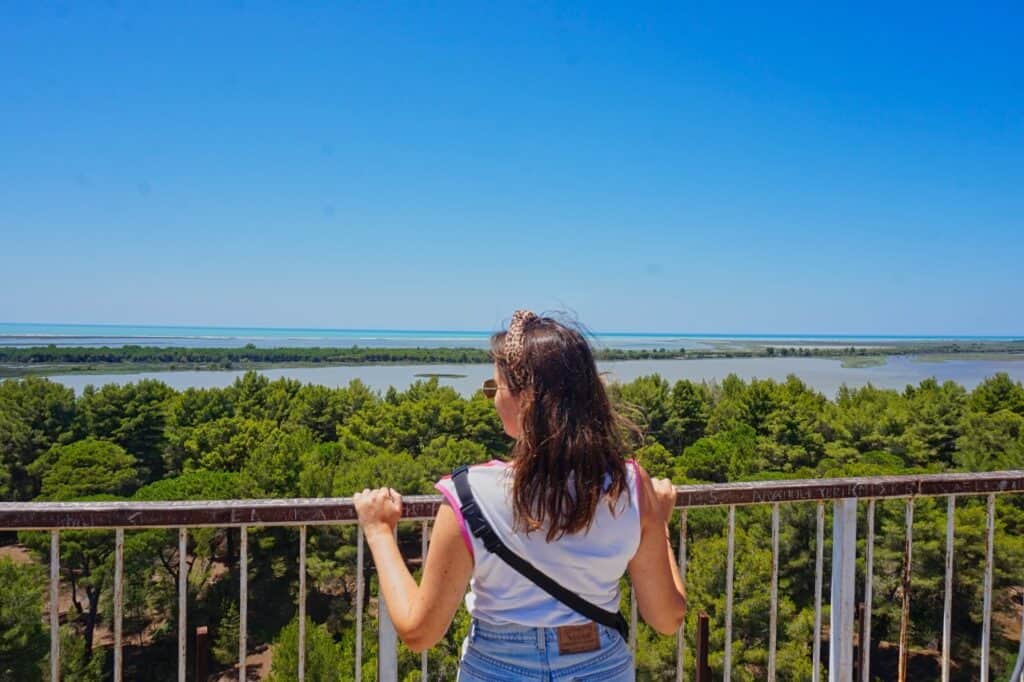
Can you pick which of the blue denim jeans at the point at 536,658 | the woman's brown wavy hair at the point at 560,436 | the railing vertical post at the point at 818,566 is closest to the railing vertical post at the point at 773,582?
the railing vertical post at the point at 818,566

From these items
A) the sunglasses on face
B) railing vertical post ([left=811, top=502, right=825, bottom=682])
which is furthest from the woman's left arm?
railing vertical post ([left=811, top=502, right=825, bottom=682])

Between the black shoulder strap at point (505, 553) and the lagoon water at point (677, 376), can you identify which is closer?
the black shoulder strap at point (505, 553)

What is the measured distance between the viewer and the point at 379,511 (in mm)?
1442

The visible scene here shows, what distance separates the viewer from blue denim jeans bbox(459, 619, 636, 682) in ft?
3.98

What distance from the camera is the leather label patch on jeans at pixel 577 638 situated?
121 cm

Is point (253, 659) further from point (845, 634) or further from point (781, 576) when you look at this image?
point (845, 634)

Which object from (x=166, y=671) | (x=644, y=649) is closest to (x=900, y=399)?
(x=644, y=649)

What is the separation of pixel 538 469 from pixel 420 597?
0.35 metres

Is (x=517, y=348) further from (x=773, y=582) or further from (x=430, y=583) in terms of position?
(x=773, y=582)

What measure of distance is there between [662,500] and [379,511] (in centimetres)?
63

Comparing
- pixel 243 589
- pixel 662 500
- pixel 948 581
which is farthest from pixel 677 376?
pixel 662 500

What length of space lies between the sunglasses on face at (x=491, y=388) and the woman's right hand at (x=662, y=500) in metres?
0.37

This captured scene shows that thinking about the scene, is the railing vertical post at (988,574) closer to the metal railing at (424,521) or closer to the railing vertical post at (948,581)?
the metal railing at (424,521)

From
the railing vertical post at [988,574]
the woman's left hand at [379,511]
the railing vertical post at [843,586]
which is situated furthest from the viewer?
the railing vertical post at [988,574]
